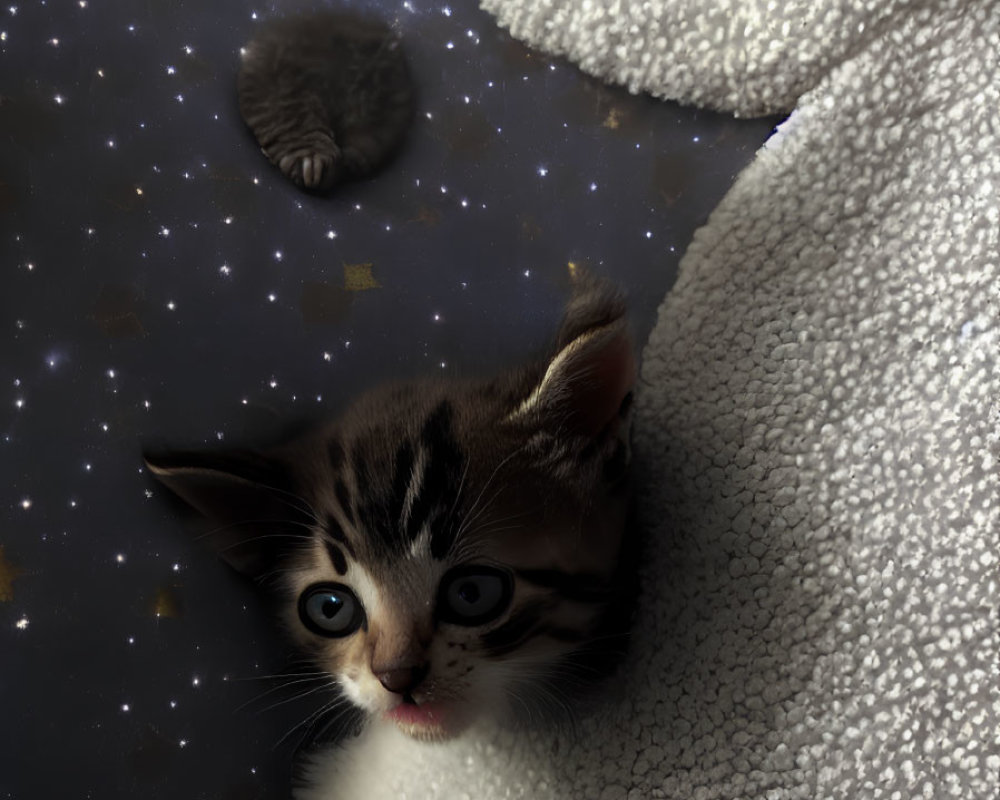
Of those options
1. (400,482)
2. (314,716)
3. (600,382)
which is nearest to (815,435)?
(600,382)

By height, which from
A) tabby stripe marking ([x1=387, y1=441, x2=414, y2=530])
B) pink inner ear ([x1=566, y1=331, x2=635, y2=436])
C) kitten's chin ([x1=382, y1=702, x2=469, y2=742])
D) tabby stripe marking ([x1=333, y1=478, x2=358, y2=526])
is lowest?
kitten's chin ([x1=382, y1=702, x2=469, y2=742])

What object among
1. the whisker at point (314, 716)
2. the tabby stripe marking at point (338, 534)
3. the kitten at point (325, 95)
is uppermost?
the kitten at point (325, 95)

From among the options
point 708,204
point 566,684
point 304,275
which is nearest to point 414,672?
point 566,684

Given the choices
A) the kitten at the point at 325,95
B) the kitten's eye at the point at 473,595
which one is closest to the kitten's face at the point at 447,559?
the kitten's eye at the point at 473,595

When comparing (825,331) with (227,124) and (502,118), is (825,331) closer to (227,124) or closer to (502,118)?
(502,118)

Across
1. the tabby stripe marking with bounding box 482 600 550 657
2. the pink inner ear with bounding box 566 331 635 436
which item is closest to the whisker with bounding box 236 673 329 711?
the tabby stripe marking with bounding box 482 600 550 657

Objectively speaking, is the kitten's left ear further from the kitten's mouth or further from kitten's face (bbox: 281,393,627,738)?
the kitten's mouth

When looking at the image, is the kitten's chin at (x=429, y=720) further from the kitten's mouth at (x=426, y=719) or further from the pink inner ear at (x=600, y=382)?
the pink inner ear at (x=600, y=382)
